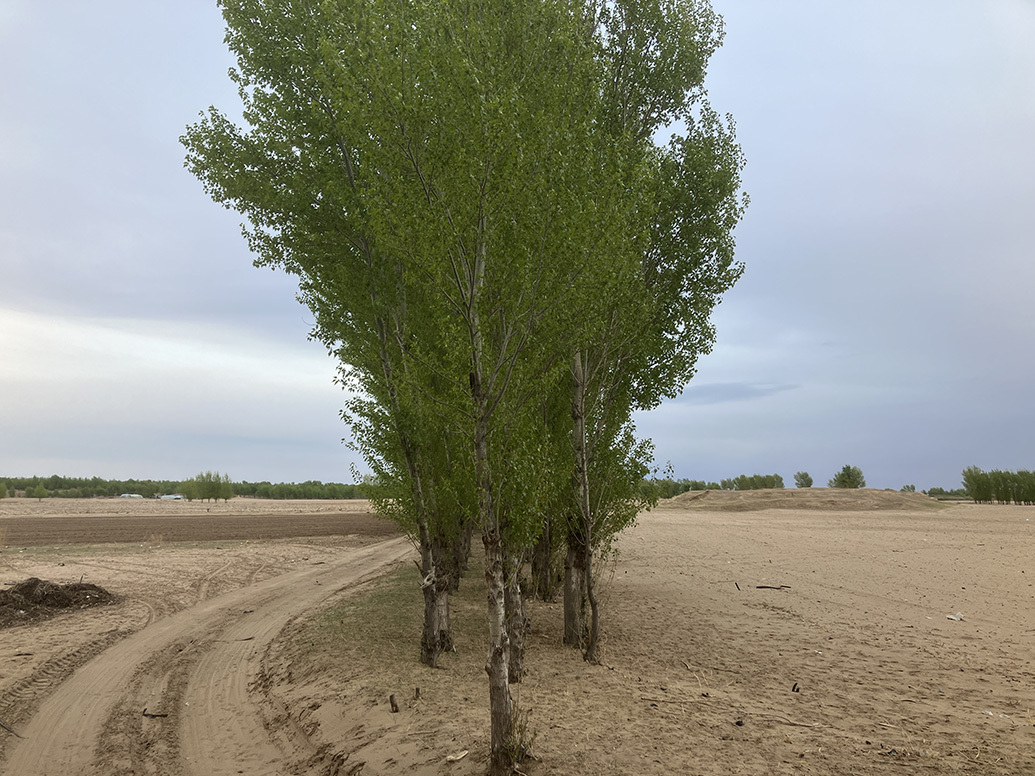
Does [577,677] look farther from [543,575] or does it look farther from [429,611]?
[543,575]

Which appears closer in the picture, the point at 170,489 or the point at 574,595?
the point at 574,595

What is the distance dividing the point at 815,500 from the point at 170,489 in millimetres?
114403

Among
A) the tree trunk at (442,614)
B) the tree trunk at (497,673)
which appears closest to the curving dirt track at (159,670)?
the tree trunk at (497,673)

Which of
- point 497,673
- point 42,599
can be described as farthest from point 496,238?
point 42,599

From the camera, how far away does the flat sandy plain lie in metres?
8.33

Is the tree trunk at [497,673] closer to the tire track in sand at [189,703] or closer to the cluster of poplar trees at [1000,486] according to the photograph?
the tire track in sand at [189,703]

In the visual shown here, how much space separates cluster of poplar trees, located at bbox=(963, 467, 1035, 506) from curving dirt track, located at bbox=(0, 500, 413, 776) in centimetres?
5469

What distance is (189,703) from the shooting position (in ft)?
38.1

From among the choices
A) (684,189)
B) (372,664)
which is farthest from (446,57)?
(372,664)

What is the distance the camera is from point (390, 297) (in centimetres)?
1288

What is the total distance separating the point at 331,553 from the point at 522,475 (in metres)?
26.1

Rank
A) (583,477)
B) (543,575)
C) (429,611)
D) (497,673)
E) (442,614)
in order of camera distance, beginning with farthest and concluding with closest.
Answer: (543,575) < (442,614) < (429,611) < (583,477) < (497,673)

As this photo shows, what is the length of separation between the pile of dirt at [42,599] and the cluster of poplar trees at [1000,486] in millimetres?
64528

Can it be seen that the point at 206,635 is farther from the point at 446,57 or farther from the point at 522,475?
the point at 446,57
